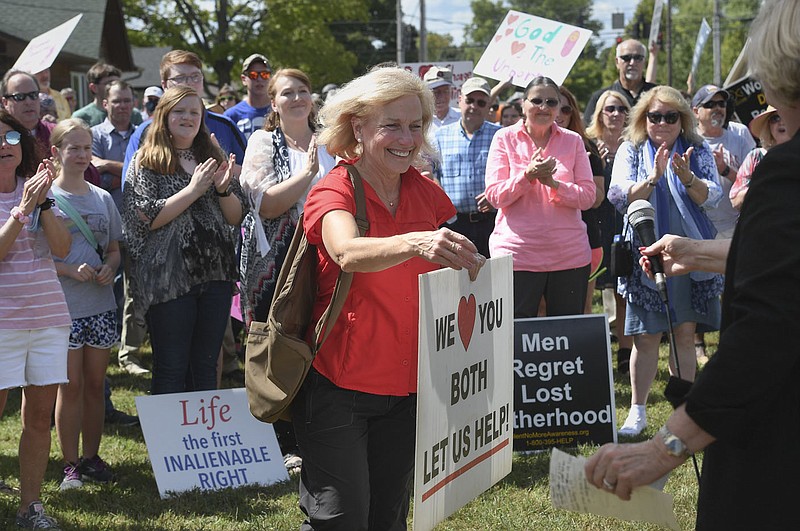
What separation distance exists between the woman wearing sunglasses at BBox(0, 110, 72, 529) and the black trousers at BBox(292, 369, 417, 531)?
194cm

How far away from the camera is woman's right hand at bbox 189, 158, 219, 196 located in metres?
5.53

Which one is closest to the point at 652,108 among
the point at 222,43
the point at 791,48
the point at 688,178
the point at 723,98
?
the point at 688,178

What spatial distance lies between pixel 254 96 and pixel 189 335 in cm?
350

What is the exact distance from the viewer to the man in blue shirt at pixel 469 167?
25.5ft

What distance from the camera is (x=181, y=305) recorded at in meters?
5.66

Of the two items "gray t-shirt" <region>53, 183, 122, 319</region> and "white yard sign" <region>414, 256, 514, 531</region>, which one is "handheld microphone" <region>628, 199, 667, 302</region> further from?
"gray t-shirt" <region>53, 183, 122, 319</region>

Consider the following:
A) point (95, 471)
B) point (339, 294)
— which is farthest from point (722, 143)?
point (339, 294)

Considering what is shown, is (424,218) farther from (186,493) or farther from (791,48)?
(186,493)

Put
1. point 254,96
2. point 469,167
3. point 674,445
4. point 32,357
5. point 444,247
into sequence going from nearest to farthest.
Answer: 1. point 674,445
2. point 444,247
3. point 32,357
4. point 469,167
5. point 254,96

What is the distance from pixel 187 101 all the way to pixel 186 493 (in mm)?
2289

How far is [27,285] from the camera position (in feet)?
16.0

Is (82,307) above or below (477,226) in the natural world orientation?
below

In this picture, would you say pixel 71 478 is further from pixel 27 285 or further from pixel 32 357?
pixel 27 285

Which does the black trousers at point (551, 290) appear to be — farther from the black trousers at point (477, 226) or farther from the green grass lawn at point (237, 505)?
the black trousers at point (477, 226)
